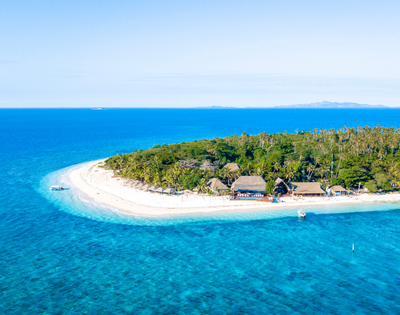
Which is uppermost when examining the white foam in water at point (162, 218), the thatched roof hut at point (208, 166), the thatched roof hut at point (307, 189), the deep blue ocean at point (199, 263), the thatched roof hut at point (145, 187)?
the thatched roof hut at point (208, 166)

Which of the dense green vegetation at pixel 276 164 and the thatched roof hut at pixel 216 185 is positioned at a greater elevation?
the dense green vegetation at pixel 276 164

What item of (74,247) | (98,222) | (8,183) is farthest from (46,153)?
(74,247)

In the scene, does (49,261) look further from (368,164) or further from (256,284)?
(368,164)

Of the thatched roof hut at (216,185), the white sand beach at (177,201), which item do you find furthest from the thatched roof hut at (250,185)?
the thatched roof hut at (216,185)

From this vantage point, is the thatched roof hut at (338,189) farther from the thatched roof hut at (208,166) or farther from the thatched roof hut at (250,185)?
the thatched roof hut at (208,166)

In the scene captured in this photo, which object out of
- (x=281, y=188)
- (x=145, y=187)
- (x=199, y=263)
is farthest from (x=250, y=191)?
(x=199, y=263)

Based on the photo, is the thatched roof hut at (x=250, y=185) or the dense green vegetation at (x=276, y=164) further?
the dense green vegetation at (x=276, y=164)

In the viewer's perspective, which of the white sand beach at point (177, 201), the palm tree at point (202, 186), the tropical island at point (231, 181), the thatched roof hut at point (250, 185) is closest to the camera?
the white sand beach at point (177, 201)

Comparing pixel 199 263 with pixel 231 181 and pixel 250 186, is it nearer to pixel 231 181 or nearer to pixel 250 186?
pixel 250 186
